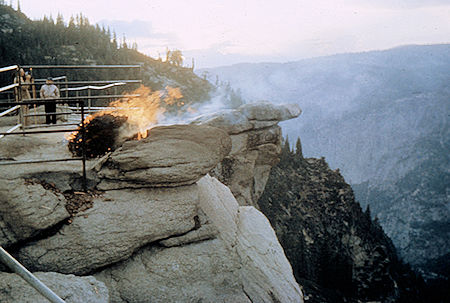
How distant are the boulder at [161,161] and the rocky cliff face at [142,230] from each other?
21mm

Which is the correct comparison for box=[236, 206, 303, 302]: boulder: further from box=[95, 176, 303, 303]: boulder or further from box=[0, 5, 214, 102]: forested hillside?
box=[0, 5, 214, 102]: forested hillside

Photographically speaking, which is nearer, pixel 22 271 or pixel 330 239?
pixel 22 271

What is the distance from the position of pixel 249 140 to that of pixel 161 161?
71.1ft

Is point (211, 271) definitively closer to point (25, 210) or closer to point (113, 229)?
point (113, 229)

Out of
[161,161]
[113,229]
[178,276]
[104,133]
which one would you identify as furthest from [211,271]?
[104,133]

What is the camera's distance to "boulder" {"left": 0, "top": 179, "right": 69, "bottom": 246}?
5195 mm

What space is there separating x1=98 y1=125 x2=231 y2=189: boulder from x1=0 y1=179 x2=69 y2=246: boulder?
1066mm

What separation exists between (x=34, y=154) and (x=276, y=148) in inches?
1023

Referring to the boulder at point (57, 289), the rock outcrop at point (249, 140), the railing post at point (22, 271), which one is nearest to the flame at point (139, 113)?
the boulder at point (57, 289)

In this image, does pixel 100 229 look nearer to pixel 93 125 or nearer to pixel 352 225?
pixel 93 125

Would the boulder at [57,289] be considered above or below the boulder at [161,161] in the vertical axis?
below

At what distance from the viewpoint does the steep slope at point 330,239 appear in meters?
64.2

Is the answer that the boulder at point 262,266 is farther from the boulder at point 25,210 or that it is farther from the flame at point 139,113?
the boulder at point 25,210

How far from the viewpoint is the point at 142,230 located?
6.16 metres
